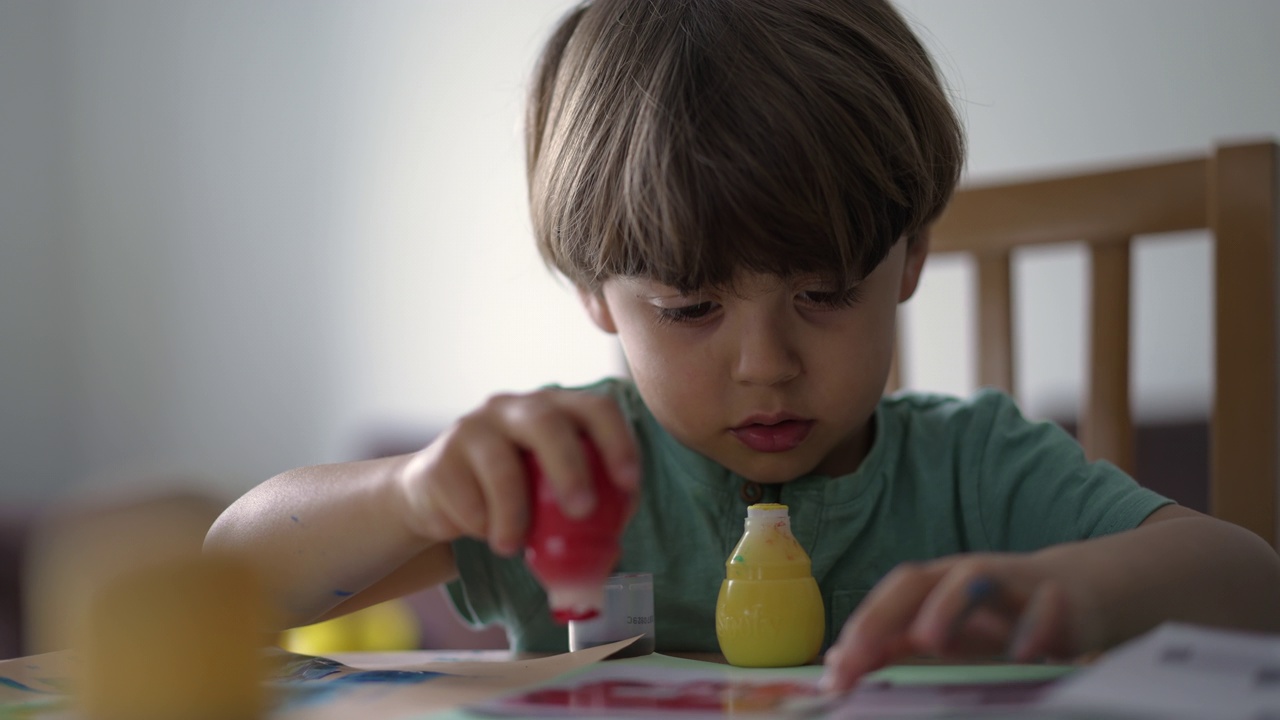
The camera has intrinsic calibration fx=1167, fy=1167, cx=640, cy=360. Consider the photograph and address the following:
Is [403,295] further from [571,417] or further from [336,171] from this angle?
[571,417]

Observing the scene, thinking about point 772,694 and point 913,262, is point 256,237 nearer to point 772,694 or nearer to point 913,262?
point 913,262

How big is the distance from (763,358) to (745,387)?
0.04 m

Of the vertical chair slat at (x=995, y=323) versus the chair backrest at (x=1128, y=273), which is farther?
the vertical chair slat at (x=995, y=323)

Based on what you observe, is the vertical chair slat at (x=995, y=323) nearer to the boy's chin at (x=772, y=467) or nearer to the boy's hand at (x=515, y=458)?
the boy's chin at (x=772, y=467)

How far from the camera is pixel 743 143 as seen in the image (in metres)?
0.71

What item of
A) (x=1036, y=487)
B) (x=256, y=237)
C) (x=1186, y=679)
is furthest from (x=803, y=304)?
(x=256, y=237)

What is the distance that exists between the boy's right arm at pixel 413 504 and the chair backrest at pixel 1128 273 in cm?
59

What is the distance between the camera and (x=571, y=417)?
518mm

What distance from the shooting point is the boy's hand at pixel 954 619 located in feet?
1.54

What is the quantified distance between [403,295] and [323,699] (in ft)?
7.75

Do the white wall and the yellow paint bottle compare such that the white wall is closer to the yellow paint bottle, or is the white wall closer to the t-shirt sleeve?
the t-shirt sleeve

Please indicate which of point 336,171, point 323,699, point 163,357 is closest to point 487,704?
point 323,699

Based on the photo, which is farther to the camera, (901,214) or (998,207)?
(998,207)

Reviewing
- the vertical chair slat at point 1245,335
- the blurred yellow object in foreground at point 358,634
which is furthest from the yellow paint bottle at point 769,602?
the blurred yellow object in foreground at point 358,634
